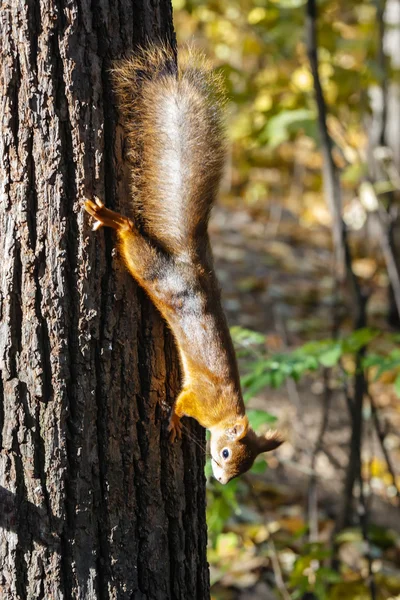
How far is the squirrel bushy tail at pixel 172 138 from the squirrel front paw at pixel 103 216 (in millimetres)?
85

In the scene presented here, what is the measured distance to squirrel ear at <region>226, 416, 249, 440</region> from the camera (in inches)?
82.0

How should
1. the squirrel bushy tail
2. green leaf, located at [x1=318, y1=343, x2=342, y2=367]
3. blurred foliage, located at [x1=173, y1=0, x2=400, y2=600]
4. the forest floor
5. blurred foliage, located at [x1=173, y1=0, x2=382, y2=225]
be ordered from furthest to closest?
the forest floor, blurred foliage, located at [x1=173, y1=0, x2=382, y2=225], blurred foliage, located at [x1=173, y1=0, x2=400, y2=600], green leaf, located at [x1=318, y1=343, x2=342, y2=367], the squirrel bushy tail

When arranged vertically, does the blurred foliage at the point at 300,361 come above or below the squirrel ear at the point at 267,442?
above

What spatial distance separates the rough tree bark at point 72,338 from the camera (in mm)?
1521

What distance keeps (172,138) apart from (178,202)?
0.52ft

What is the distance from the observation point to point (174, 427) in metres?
1.78

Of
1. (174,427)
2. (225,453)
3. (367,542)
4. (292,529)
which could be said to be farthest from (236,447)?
(292,529)

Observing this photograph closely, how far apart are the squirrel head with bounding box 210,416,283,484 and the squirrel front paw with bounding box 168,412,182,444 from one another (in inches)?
11.8

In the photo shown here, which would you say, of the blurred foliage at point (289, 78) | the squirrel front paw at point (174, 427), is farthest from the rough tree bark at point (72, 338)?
the blurred foliage at point (289, 78)

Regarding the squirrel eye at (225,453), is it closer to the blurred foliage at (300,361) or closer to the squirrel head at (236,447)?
the squirrel head at (236,447)

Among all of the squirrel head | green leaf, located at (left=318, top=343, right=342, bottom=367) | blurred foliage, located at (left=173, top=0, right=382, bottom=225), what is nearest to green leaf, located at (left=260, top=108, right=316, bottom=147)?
blurred foliage, located at (left=173, top=0, right=382, bottom=225)

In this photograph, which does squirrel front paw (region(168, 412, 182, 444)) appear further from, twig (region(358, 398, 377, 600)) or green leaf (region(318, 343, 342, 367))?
twig (region(358, 398, 377, 600))

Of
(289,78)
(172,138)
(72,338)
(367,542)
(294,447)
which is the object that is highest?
(289,78)

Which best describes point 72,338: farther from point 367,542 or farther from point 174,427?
point 367,542
